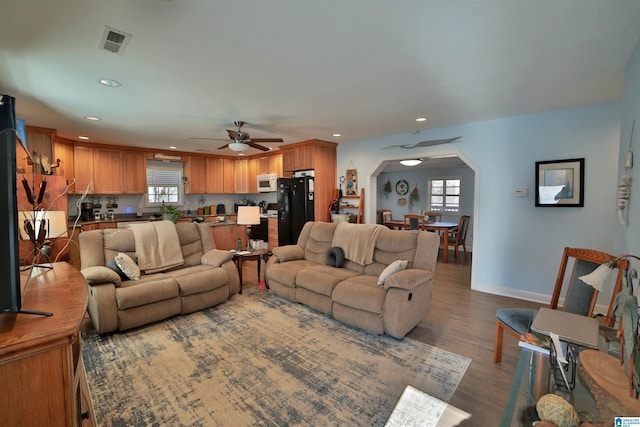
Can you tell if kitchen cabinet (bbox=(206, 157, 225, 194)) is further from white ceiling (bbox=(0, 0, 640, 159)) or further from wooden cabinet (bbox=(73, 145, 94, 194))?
white ceiling (bbox=(0, 0, 640, 159))

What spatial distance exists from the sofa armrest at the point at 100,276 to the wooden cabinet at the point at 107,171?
3.85 metres

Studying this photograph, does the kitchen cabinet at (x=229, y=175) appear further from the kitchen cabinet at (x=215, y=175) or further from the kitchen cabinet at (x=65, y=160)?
the kitchen cabinet at (x=65, y=160)

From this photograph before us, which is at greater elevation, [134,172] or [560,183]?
[134,172]

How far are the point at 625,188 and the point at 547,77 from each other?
4.04 feet

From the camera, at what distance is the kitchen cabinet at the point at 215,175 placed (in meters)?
7.39

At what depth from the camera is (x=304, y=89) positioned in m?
2.92

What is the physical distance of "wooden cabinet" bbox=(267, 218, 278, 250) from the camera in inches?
258

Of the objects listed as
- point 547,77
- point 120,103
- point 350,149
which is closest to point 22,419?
point 120,103

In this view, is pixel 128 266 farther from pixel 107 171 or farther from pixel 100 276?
pixel 107 171

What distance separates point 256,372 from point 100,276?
6.15ft

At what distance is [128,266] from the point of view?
316 centimetres

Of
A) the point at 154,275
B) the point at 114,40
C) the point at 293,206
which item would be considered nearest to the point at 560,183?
the point at 293,206

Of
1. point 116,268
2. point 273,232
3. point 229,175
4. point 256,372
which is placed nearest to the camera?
point 256,372

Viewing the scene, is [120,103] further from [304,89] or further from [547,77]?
[547,77]
